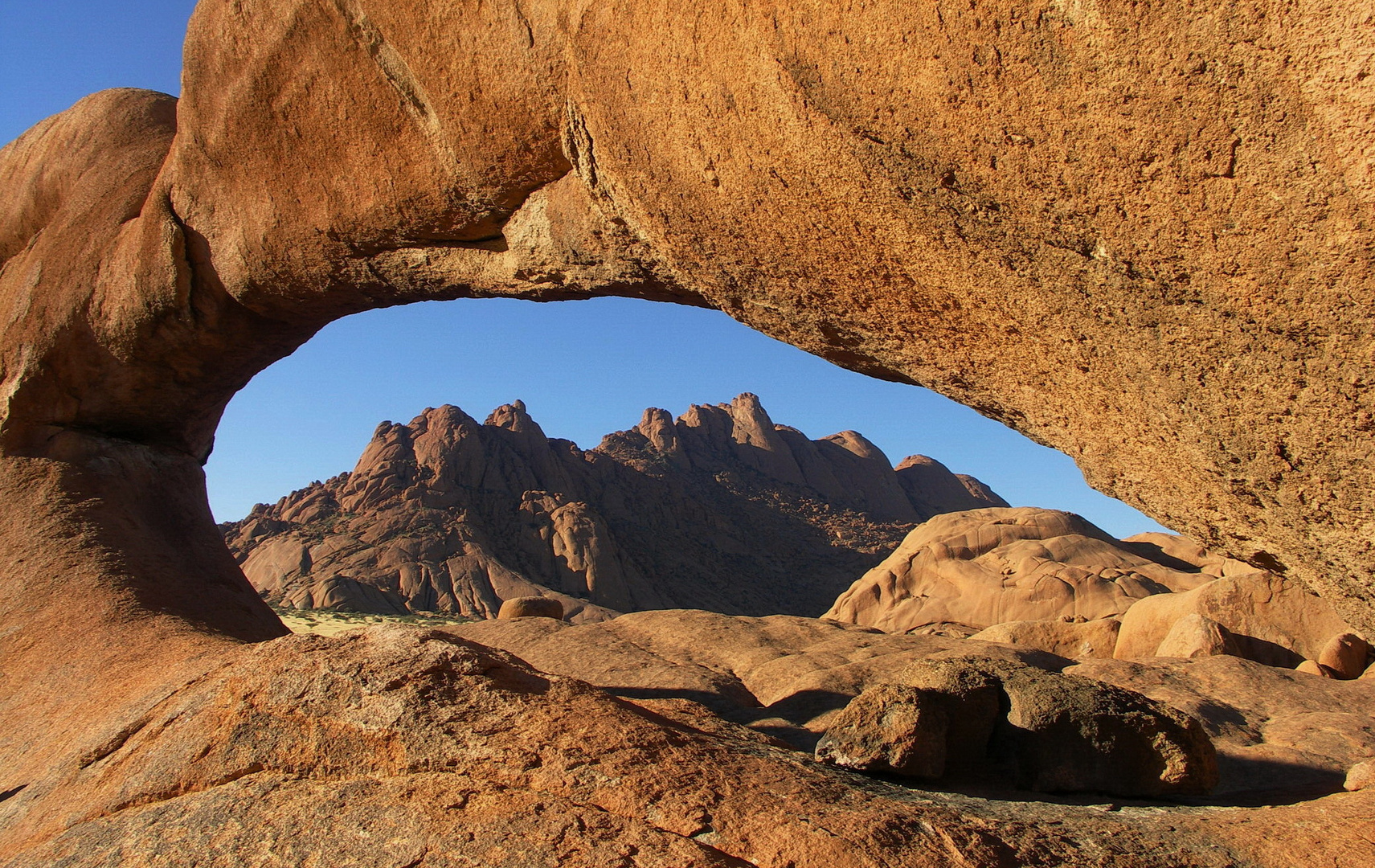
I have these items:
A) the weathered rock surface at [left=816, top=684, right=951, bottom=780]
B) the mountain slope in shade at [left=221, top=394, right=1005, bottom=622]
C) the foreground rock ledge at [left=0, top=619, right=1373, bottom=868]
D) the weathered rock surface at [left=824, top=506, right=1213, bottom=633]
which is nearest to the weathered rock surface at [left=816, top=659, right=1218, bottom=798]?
the weathered rock surface at [left=816, top=684, right=951, bottom=780]

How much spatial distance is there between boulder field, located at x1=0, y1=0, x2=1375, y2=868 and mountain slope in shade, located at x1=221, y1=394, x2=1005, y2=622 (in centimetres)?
2010

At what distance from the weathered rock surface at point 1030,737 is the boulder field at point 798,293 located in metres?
0.46

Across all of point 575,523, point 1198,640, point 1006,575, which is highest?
point 575,523

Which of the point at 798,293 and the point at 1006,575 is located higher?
the point at 1006,575

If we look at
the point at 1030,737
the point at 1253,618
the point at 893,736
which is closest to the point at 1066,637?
the point at 1253,618

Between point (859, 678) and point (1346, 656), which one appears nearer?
point (859, 678)

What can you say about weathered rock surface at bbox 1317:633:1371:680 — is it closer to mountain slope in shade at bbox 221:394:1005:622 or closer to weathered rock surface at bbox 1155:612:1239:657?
weathered rock surface at bbox 1155:612:1239:657

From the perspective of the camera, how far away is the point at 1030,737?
4160 mm

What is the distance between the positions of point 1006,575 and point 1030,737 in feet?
44.0

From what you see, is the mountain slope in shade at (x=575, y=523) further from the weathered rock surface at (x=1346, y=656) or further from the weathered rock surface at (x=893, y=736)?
the weathered rock surface at (x=893, y=736)

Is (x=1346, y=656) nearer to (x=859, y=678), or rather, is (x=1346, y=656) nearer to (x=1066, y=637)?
(x=1066, y=637)

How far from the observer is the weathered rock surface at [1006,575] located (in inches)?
594

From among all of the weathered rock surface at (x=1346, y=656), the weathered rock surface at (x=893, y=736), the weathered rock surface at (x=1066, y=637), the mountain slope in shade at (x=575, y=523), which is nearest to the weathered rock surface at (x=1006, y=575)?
the weathered rock surface at (x=1066, y=637)

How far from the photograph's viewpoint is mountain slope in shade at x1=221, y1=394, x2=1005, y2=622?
3108 cm
